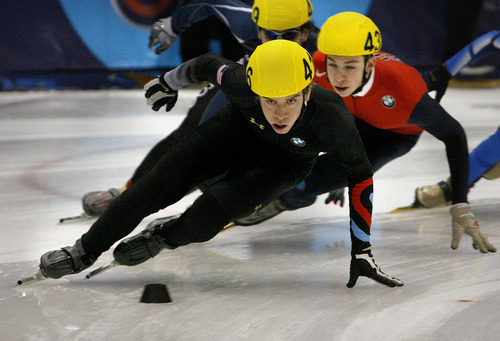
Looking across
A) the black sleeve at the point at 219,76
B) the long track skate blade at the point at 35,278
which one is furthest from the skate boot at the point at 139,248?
the black sleeve at the point at 219,76

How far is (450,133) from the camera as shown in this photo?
109 inches

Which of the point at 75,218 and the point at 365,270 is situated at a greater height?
the point at 365,270

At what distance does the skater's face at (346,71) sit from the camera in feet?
9.08

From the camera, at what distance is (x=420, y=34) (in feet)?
25.8

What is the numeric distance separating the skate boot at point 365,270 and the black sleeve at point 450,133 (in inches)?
26.3

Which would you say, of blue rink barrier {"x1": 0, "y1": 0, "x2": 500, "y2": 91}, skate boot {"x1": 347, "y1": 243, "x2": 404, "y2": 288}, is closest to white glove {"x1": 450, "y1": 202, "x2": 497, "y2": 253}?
skate boot {"x1": 347, "y1": 243, "x2": 404, "y2": 288}

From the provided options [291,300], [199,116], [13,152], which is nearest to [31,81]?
[13,152]

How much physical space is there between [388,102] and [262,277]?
94 cm

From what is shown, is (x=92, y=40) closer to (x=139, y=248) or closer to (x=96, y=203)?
(x=96, y=203)

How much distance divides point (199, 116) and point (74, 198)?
0.91m

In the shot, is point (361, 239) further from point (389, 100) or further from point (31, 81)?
point (31, 81)

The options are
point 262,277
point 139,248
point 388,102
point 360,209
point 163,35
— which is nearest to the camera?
point 360,209

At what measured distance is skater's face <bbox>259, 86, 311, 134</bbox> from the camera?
2.23 metres

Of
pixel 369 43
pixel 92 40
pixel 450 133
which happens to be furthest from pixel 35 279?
pixel 92 40
